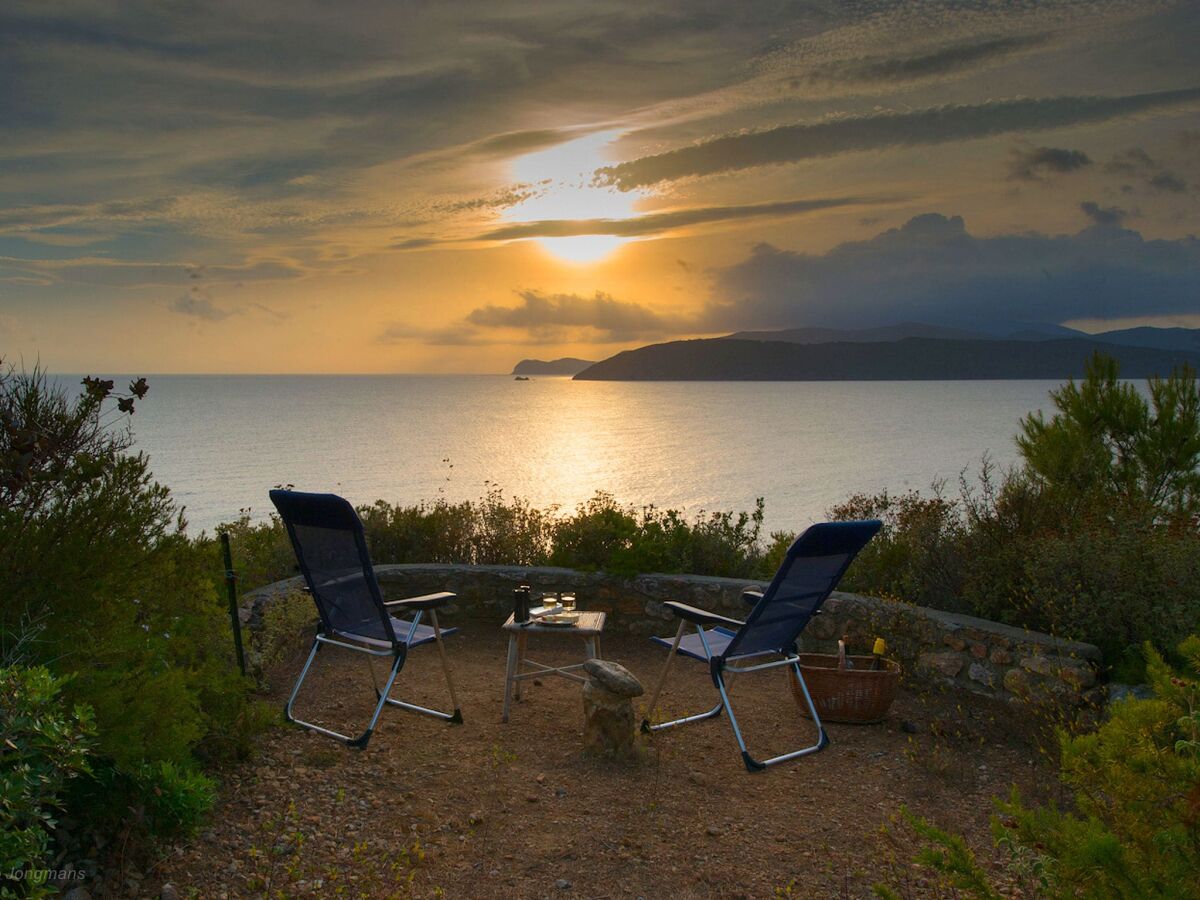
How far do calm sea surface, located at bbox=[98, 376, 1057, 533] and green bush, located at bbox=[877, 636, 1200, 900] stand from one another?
20791mm

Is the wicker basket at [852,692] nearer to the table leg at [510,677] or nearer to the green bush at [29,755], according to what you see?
the table leg at [510,677]

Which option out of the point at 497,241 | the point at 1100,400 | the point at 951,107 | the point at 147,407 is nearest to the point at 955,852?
the point at 1100,400

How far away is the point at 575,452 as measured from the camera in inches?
1734

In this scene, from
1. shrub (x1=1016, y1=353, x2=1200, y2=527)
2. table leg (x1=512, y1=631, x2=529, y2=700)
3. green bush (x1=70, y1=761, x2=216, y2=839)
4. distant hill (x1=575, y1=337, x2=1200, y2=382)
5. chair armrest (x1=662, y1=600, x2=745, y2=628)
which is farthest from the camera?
distant hill (x1=575, y1=337, x2=1200, y2=382)

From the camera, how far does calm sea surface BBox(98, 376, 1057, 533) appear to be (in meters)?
29.3

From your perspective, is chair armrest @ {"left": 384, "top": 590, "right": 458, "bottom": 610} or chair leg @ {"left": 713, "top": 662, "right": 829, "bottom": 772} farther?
chair armrest @ {"left": 384, "top": 590, "right": 458, "bottom": 610}

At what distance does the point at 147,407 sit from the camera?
Answer: 78438 millimetres

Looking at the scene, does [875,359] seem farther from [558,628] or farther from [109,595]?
[109,595]

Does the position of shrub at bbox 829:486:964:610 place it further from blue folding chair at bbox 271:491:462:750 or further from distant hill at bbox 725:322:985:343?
distant hill at bbox 725:322:985:343

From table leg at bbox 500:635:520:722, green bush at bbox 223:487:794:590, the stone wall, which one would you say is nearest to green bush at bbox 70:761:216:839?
table leg at bbox 500:635:520:722

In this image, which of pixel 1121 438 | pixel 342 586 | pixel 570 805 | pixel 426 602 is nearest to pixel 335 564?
pixel 342 586

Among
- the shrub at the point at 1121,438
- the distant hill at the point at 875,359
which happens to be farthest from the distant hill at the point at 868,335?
the shrub at the point at 1121,438

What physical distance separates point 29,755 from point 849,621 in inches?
169

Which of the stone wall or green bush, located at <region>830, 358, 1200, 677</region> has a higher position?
green bush, located at <region>830, 358, 1200, 677</region>
